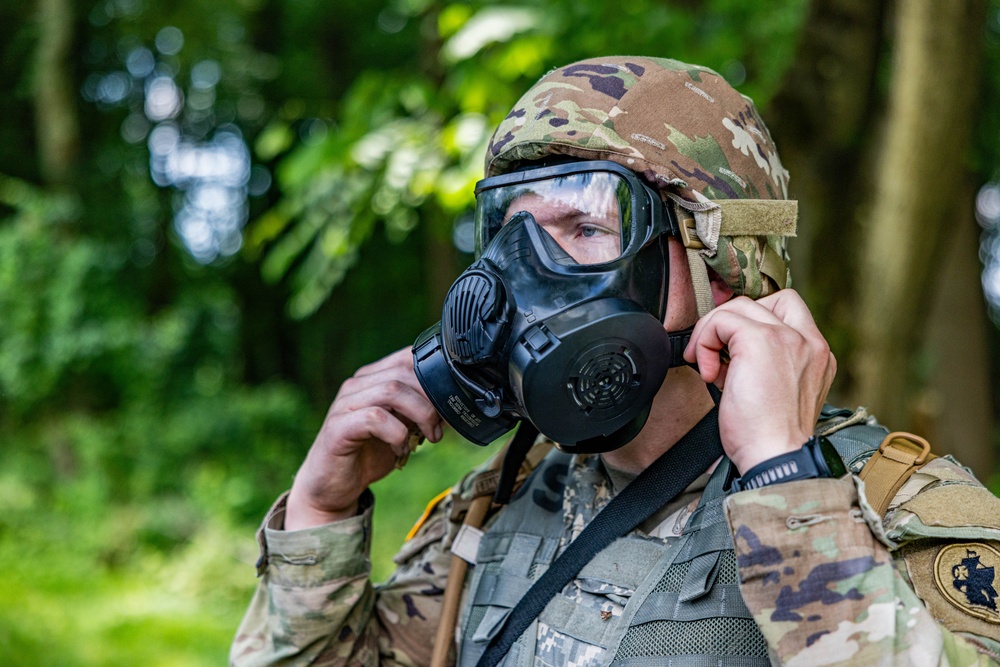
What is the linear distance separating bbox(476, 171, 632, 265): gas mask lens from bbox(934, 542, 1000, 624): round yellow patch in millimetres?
775

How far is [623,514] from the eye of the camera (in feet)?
6.47

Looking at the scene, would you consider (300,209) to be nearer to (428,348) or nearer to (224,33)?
(428,348)

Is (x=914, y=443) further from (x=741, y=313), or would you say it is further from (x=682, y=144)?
(x=682, y=144)

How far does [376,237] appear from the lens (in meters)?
19.5

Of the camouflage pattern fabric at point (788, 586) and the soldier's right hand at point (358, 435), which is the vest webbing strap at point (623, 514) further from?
the soldier's right hand at point (358, 435)

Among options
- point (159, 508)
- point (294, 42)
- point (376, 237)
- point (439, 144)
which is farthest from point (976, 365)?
point (294, 42)

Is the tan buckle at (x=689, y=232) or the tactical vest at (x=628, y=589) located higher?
the tan buckle at (x=689, y=232)

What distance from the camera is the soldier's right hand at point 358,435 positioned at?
214cm

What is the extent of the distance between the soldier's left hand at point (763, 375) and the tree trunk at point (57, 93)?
1184 centimetres

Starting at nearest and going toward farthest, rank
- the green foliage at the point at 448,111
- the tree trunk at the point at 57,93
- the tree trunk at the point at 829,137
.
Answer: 1. the tree trunk at the point at 829,137
2. the green foliage at the point at 448,111
3. the tree trunk at the point at 57,93

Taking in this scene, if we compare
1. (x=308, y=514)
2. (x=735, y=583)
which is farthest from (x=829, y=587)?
(x=308, y=514)

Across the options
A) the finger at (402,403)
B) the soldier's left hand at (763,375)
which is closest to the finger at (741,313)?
the soldier's left hand at (763,375)

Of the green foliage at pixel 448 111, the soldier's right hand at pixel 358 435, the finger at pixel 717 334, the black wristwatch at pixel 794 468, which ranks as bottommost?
the black wristwatch at pixel 794 468

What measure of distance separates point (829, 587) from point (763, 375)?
333 mm
